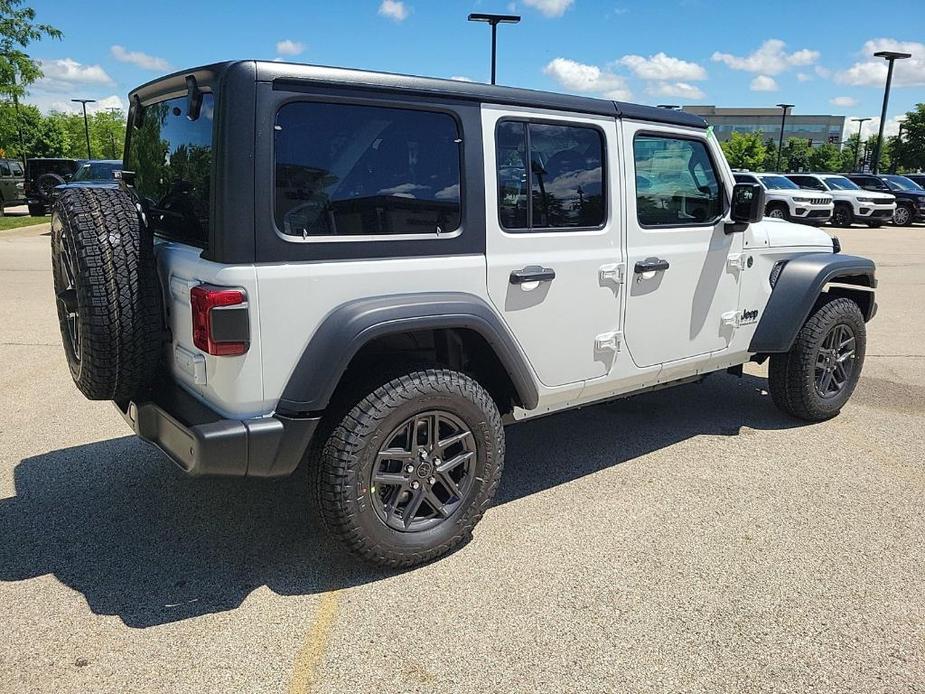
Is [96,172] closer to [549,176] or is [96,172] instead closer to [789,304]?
[549,176]

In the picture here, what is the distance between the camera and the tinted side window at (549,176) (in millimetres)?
3246

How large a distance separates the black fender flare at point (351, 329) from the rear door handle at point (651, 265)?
3.73ft

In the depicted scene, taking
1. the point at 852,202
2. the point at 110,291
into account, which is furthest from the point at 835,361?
the point at 852,202

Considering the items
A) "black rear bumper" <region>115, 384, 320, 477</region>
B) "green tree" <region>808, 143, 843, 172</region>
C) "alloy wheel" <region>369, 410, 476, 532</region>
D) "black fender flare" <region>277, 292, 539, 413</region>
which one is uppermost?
"green tree" <region>808, 143, 843, 172</region>

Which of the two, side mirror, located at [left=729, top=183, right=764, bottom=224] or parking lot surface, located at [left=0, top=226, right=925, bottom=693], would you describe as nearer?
parking lot surface, located at [left=0, top=226, right=925, bottom=693]

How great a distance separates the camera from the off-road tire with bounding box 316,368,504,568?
2.84 metres

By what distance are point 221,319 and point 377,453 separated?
31.9 inches

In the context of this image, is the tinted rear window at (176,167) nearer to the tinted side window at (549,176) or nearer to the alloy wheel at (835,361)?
the tinted side window at (549,176)

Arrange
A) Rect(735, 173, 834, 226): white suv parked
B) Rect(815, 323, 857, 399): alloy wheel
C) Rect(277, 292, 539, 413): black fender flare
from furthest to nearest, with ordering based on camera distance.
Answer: Rect(735, 173, 834, 226): white suv parked, Rect(815, 323, 857, 399): alloy wheel, Rect(277, 292, 539, 413): black fender flare

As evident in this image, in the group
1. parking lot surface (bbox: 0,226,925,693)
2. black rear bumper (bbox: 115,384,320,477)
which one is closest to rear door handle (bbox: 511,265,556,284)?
black rear bumper (bbox: 115,384,320,477)

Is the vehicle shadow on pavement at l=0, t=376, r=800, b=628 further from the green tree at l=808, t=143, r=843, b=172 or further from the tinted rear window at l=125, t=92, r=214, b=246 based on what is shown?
the green tree at l=808, t=143, r=843, b=172

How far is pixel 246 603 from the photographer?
2.87 metres

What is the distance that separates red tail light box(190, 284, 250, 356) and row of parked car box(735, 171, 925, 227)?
17866 millimetres

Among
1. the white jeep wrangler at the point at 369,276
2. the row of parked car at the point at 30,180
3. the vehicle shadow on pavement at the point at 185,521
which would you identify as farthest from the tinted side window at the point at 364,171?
the row of parked car at the point at 30,180
